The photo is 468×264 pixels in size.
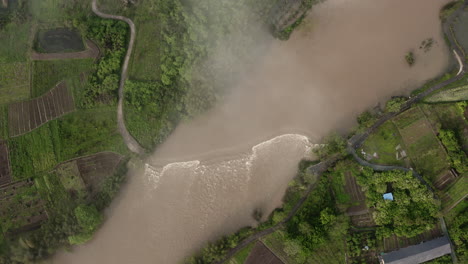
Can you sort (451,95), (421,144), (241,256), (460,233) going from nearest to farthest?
(241,256) → (460,233) → (421,144) → (451,95)

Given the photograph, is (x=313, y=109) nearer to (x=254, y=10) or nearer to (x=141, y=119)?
(x=254, y=10)

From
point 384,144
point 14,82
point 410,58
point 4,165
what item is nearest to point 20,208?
point 4,165

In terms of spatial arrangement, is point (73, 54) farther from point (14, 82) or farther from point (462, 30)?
point (462, 30)

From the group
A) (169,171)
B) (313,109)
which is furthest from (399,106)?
(169,171)

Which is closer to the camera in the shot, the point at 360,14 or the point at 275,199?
the point at 275,199

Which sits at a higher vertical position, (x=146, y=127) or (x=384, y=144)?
(x=384, y=144)
